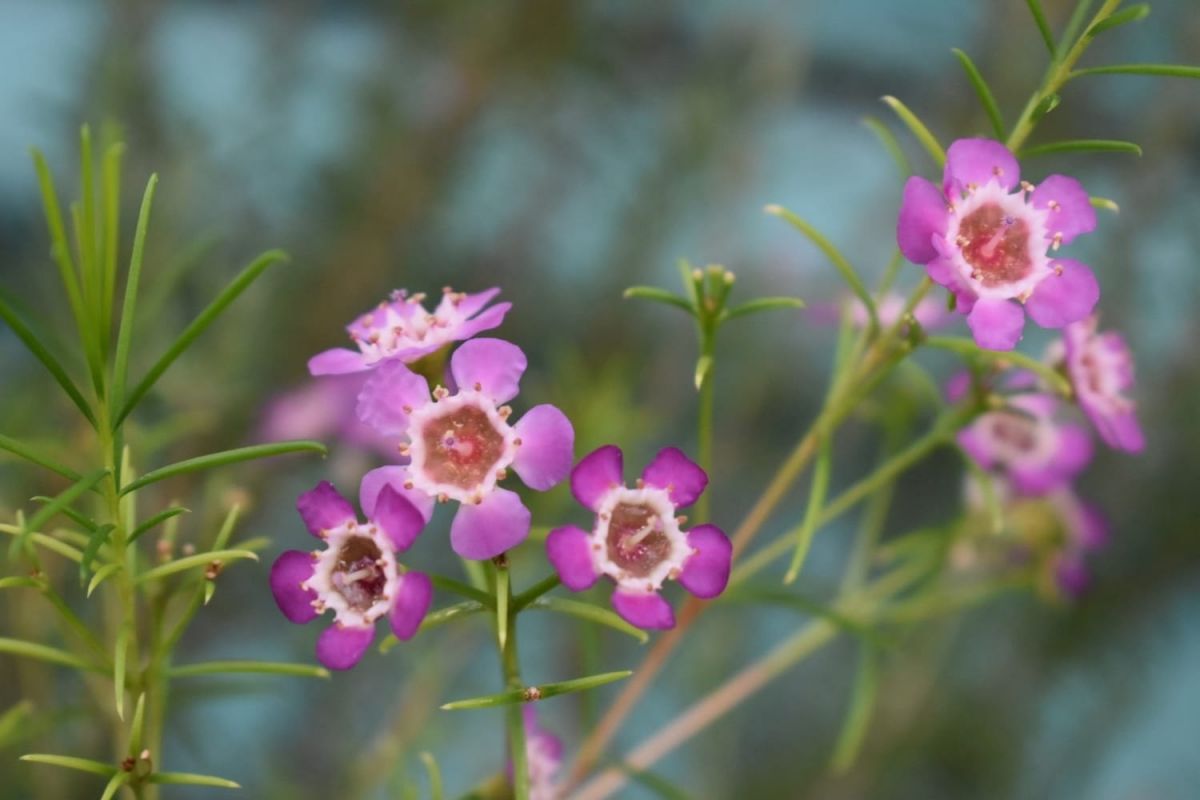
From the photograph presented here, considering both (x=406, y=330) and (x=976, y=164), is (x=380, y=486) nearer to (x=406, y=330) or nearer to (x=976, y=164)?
(x=406, y=330)

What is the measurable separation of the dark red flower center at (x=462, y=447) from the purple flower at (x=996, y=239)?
14 centimetres

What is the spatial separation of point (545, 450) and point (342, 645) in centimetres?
8

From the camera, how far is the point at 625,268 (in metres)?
1.41

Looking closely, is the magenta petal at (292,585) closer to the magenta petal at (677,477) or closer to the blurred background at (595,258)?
the magenta petal at (677,477)

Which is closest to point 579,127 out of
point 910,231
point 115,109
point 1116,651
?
point 115,109

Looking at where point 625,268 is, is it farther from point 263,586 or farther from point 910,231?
point 910,231

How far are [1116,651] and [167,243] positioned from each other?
112 cm

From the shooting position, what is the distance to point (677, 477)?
1.18ft

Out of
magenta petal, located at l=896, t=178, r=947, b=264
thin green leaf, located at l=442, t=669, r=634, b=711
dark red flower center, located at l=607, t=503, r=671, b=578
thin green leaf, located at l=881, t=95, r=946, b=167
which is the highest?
thin green leaf, located at l=881, t=95, r=946, b=167

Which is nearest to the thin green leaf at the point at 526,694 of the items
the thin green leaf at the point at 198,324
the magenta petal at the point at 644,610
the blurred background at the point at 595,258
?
the magenta petal at the point at 644,610

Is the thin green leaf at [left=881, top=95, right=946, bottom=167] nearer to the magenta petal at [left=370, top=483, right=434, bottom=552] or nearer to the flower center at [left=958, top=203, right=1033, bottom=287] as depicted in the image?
the flower center at [left=958, top=203, right=1033, bottom=287]

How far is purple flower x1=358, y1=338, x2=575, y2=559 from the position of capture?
0.34m

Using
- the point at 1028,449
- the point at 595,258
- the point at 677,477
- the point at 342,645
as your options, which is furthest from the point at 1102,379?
the point at 595,258

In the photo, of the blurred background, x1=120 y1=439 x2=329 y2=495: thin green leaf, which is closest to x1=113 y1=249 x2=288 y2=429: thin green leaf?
x1=120 y1=439 x2=329 y2=495: thin green leaf
